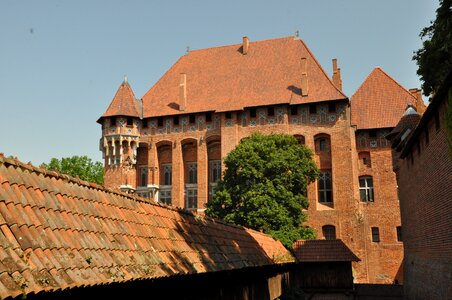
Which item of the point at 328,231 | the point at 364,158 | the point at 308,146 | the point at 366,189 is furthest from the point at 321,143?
the point at 328,231

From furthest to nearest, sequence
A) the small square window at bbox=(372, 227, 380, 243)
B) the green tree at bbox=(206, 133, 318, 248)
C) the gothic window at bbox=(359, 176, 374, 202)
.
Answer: the gothic window at bbox=(359, 176, 374, 202), the small square window at bbox=(372, 227, 380, 243), the green tree at bbox=(206, 133, 318, 248)

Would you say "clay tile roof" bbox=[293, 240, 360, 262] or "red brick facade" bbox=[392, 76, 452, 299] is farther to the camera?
"clay tile roof" bbox=[293, 240, 360, 262]

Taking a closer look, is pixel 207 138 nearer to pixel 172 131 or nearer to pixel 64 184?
pixel 172 131

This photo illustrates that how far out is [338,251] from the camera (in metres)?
22.4

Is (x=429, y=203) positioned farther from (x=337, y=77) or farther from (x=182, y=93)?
(x=182, y=93)

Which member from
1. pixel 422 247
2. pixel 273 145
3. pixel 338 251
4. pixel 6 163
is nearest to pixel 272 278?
pixel 422 247

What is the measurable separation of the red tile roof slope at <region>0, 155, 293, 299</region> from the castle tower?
26.1 metres

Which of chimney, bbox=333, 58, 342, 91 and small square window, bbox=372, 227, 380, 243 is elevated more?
chimney, bbox=333, 58, 342, 91

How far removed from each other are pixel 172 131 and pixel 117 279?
1152 inches

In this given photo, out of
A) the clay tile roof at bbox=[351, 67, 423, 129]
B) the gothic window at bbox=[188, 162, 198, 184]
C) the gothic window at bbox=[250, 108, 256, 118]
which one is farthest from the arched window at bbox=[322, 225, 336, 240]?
the gothic window at bbox=[188, 162, 198, 184]

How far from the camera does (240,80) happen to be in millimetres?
34688

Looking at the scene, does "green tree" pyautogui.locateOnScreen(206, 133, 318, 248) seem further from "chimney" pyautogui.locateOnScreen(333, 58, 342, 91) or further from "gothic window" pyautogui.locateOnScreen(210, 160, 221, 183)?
"chimney" pyautogui.locateOnScreen(333, 58, 342, 91)

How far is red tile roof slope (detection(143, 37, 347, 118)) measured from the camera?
31.8m

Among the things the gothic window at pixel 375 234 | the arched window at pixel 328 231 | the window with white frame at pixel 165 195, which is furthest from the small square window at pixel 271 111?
the gothic window at pixel 375 234
